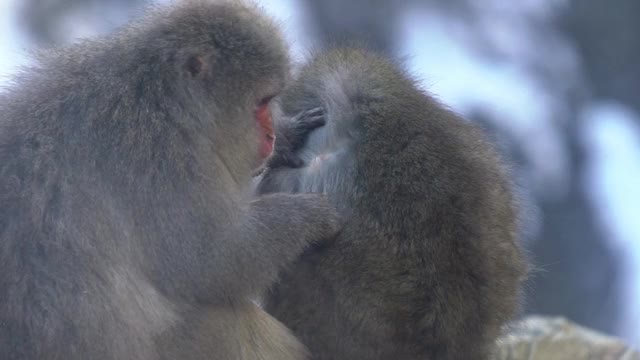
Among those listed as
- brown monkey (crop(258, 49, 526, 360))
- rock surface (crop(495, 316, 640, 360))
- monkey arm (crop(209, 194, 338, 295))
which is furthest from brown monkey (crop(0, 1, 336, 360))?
Answer: rock surface (crop(495, 316, 640, 360))

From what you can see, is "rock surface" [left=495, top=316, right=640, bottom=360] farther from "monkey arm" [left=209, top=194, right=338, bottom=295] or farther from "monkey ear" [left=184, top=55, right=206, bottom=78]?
"monkey ear" [left=184, top=55, right=206, bottom=78]

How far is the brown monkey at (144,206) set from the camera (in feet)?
13.1

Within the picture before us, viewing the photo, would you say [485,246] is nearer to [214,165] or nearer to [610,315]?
[214,165]

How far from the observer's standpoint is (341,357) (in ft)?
14.6

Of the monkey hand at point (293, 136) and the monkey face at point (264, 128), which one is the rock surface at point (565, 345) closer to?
the monkey hand at point (293, 136)

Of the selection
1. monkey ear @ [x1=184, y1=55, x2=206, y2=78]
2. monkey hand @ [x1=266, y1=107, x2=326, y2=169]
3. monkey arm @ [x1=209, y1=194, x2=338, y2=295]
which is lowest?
monkey arm @ [x1=209, y1=194, x2=338, y2=295]

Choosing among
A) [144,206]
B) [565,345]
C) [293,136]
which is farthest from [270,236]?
[565,345]

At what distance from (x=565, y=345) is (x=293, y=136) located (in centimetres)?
292

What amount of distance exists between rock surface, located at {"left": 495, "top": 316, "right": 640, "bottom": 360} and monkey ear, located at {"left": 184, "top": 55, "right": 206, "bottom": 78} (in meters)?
3.01

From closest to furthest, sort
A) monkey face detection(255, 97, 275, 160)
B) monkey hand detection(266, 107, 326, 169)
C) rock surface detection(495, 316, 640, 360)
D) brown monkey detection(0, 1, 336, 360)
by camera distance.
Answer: brown monkey detection(0, 1, 336, 360)
monkey face detection(255, 97, 275, 160)
monkey hand detection(266, 107, 326, 169)
rock surface detection(495, 316, 640, 360)

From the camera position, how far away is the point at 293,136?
4852 millimetres

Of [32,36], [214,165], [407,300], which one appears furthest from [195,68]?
[32,36]

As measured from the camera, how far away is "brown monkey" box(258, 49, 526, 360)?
4426 mm

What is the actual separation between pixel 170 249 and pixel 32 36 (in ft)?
14.7
